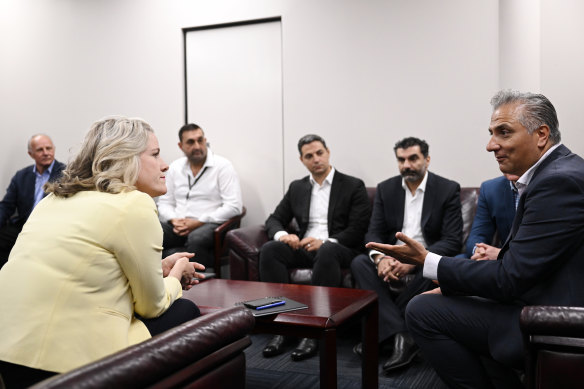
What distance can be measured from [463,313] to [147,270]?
1235mm

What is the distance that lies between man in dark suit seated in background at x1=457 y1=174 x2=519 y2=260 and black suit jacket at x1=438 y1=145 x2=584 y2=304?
1104 mm

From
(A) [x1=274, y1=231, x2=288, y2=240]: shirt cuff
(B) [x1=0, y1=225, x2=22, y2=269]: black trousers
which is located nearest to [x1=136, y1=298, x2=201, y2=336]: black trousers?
(A) [x1=274, y1=231, x2=288, y2=240]: shirt cuff

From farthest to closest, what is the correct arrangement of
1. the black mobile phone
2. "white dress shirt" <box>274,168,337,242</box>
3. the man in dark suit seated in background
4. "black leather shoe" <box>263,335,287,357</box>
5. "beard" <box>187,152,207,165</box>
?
"beard" <box>187,152,207,165</box>
"white dress shirt" <box>274,168,337,242</box>
"black leather shoe" <box>263,335,287,357</box>
the man in dark suit seated in background
the black mobile phone

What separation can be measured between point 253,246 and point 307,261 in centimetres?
42

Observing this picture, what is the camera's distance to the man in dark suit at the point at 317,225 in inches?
137

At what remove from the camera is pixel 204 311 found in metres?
2.39

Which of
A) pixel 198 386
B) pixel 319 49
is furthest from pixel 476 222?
pixel 198 386

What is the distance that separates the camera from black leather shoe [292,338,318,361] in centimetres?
315

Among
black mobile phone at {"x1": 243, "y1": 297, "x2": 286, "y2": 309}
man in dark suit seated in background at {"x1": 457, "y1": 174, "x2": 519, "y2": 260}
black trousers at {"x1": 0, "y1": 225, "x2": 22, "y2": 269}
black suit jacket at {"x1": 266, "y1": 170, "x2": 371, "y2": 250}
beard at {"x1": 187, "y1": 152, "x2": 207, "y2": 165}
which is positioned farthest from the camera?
black trousers at {"x1": 0, "y1": 225, "x2": 22, "y2": 269}

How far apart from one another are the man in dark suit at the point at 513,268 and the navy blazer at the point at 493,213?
98cm

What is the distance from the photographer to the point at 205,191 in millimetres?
4652

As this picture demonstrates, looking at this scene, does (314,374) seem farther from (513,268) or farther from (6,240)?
(6,240)

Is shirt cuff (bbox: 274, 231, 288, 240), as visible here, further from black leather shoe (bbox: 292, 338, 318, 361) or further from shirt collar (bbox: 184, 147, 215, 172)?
shirt collar (bbox: 184, 147, 215, 172)

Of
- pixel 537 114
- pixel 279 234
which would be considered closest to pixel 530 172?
pixel 537 114
